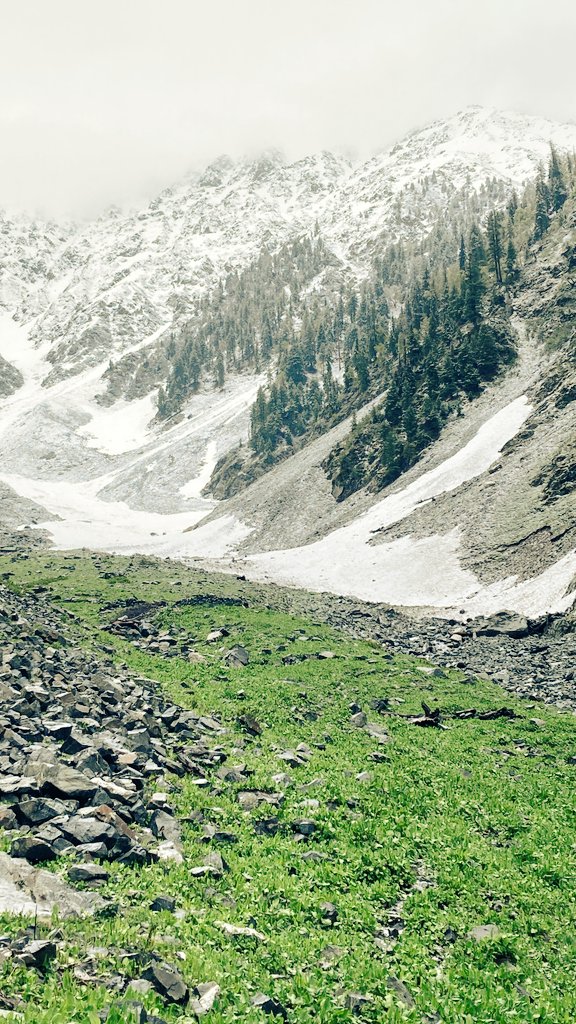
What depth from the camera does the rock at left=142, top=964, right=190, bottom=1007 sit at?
6.25m

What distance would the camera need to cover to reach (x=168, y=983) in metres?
6.30

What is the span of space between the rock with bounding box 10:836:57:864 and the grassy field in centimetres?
106

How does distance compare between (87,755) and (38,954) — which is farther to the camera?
(87,755)

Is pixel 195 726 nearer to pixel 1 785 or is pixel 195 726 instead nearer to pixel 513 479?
pixel 1 785

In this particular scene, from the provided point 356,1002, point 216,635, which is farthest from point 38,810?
point 216,635

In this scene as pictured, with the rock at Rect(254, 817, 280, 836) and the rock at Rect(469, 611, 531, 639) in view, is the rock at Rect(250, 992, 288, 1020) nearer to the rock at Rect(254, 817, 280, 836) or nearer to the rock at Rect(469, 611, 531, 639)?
the rock at Rect(254, 817, 280, 836)

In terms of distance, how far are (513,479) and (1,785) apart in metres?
62.0

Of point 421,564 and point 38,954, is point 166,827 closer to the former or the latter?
point 38,954

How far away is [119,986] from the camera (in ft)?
20.2

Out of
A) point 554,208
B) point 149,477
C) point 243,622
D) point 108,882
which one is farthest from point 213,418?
point 108,882

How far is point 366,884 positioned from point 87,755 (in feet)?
18.4

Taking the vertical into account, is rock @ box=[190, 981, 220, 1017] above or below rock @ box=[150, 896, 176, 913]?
above

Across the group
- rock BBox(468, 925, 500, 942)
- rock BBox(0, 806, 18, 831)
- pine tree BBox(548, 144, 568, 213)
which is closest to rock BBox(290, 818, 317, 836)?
rock BBox(468, 925, 500, 942)

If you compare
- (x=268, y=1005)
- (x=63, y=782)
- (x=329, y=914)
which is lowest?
(x=329, y=914)
